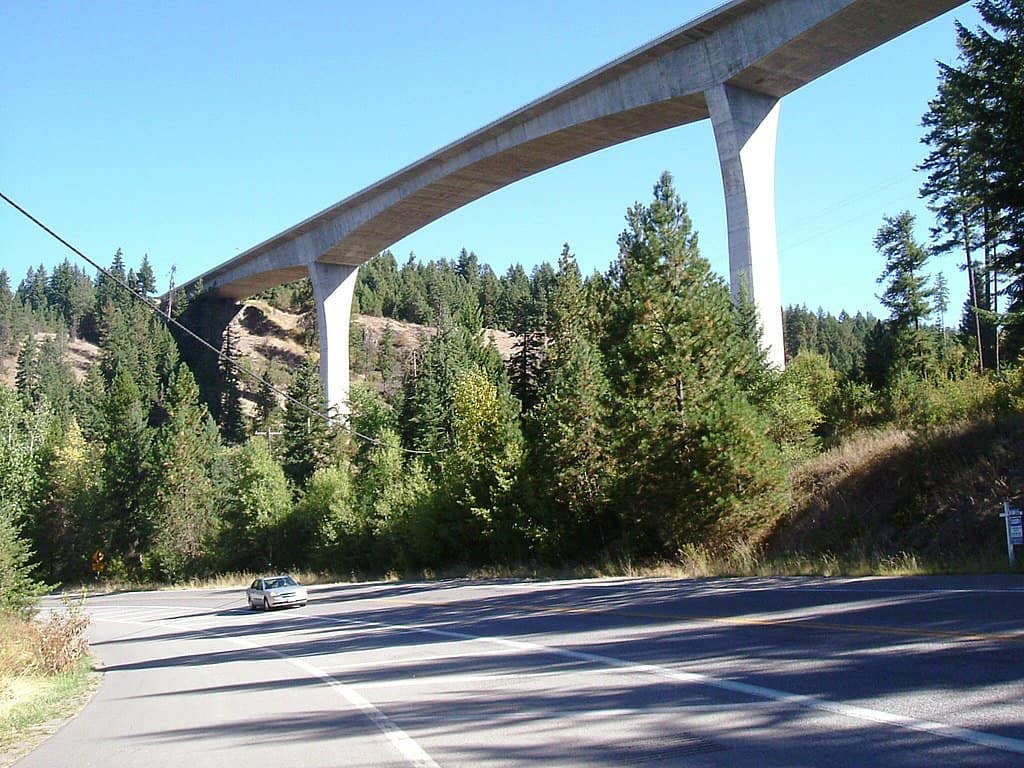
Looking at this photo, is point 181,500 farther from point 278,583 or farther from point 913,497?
point 913,497

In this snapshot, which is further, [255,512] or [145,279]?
[145,279]

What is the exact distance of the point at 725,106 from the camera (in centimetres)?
3123

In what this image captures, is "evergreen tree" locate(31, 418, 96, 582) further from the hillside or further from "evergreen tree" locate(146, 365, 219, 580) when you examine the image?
the hillside

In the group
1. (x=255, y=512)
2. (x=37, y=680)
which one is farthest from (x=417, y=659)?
(x=255, y=512)

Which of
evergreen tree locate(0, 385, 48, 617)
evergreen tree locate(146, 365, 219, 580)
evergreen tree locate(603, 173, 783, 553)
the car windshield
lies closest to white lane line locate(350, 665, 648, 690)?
evergreen tree locate(603, 173, 783, 553)

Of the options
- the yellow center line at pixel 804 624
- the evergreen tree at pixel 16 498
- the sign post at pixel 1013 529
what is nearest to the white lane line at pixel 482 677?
the yellow center line at pixel 804 624

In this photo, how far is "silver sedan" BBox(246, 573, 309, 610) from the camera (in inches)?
1275

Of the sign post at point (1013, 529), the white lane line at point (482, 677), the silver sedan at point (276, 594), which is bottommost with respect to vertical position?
the silver sedan at point (276, 594)

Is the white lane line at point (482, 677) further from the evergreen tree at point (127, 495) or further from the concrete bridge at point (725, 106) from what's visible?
the evergreen tree at point (127, 495)

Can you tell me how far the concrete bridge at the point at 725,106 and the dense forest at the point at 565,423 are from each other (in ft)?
10.8

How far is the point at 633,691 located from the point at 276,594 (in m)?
26.6

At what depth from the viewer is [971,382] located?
2650cm

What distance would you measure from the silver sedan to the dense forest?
7119mm

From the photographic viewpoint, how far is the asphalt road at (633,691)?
20.4 ft
